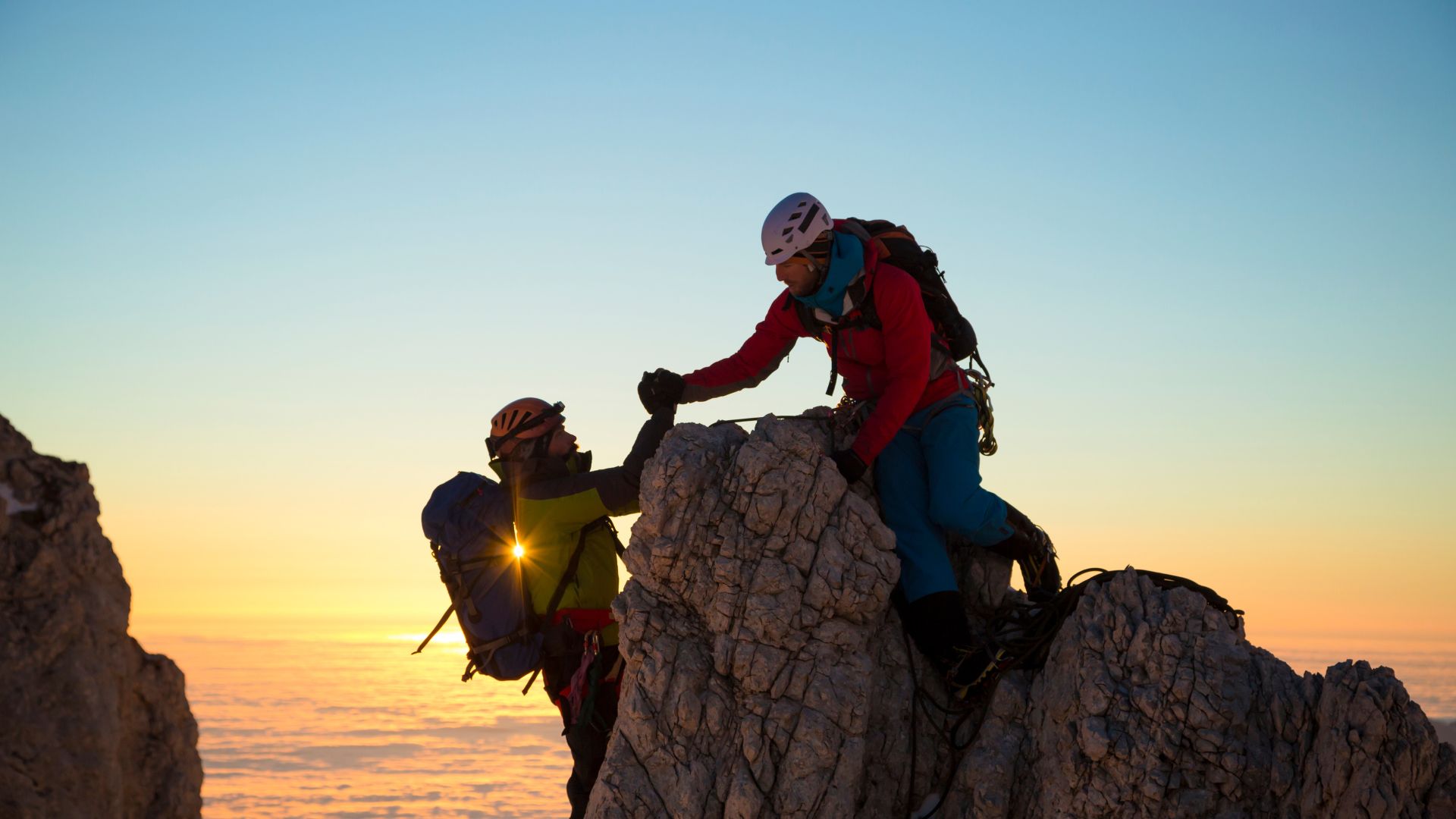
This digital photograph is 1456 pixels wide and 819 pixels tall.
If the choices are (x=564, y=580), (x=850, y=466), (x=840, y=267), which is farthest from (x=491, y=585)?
(x=840, y=267)

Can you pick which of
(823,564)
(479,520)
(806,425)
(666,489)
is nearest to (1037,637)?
(823,564)

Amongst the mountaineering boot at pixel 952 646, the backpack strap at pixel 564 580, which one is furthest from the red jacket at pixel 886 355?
the backpack strap at pixel 564 580

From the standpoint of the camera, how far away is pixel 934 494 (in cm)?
1098

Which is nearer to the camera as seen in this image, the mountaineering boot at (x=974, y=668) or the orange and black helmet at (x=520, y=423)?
the mountaineering boot at (x=974, y=668)

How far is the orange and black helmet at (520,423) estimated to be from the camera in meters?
12.4

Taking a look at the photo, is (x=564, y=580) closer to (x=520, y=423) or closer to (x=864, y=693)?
(x=520, y=423)

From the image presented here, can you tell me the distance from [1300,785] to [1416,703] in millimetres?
983

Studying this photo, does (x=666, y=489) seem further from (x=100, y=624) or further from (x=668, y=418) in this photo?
(x=100, y=624)

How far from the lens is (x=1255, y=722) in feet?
32.5

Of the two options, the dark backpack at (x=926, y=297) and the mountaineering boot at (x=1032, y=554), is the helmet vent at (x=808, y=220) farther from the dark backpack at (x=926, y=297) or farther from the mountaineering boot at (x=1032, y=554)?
the mountaineering boot at (x=1032, y=554)

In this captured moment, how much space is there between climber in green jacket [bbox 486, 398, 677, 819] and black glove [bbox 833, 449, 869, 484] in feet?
5.70

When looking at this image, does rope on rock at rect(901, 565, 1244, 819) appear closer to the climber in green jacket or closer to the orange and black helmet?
the climber in green jacket

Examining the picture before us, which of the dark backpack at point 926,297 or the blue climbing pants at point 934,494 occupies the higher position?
the dark backpack at point 926,297

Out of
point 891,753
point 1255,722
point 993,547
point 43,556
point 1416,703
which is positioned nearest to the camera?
point 43,556
